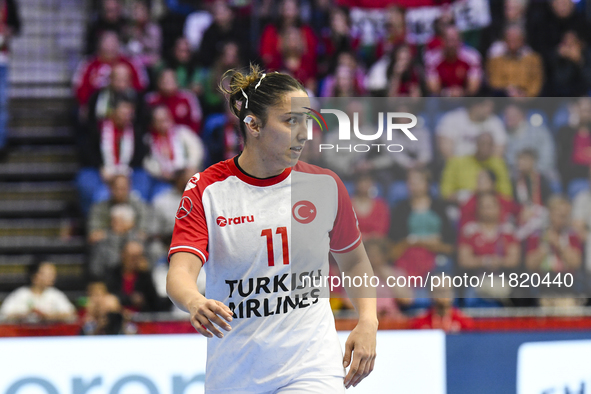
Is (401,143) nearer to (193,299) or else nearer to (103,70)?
(193,299)

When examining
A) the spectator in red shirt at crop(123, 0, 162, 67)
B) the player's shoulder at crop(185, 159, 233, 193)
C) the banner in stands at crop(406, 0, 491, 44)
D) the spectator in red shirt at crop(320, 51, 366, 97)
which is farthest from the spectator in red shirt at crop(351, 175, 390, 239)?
the spectator in red shirt at crop(123, 0, 162, 67)

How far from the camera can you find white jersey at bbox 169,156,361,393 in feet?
9.20

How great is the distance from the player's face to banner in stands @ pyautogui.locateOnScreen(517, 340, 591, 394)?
120 inches

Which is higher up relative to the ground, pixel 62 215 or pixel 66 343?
pixel 62 215

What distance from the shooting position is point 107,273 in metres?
6.86

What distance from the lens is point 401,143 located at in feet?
16.8

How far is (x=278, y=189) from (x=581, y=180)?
12.4ft

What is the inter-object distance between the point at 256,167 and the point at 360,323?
0.78m

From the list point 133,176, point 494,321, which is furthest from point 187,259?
point 133,176

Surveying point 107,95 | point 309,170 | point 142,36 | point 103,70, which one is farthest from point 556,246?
point 142,36

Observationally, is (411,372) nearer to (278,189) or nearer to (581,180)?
(581,180)

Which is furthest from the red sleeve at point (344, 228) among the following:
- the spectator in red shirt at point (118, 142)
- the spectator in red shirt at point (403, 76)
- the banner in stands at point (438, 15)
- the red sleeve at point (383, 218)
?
the banner in stands at point (438, 15)

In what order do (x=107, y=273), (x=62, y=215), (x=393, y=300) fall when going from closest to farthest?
(x=393, y=300), (x=107, y=273), (x=62, y=215)

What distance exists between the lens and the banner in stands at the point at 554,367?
4.98 metres
